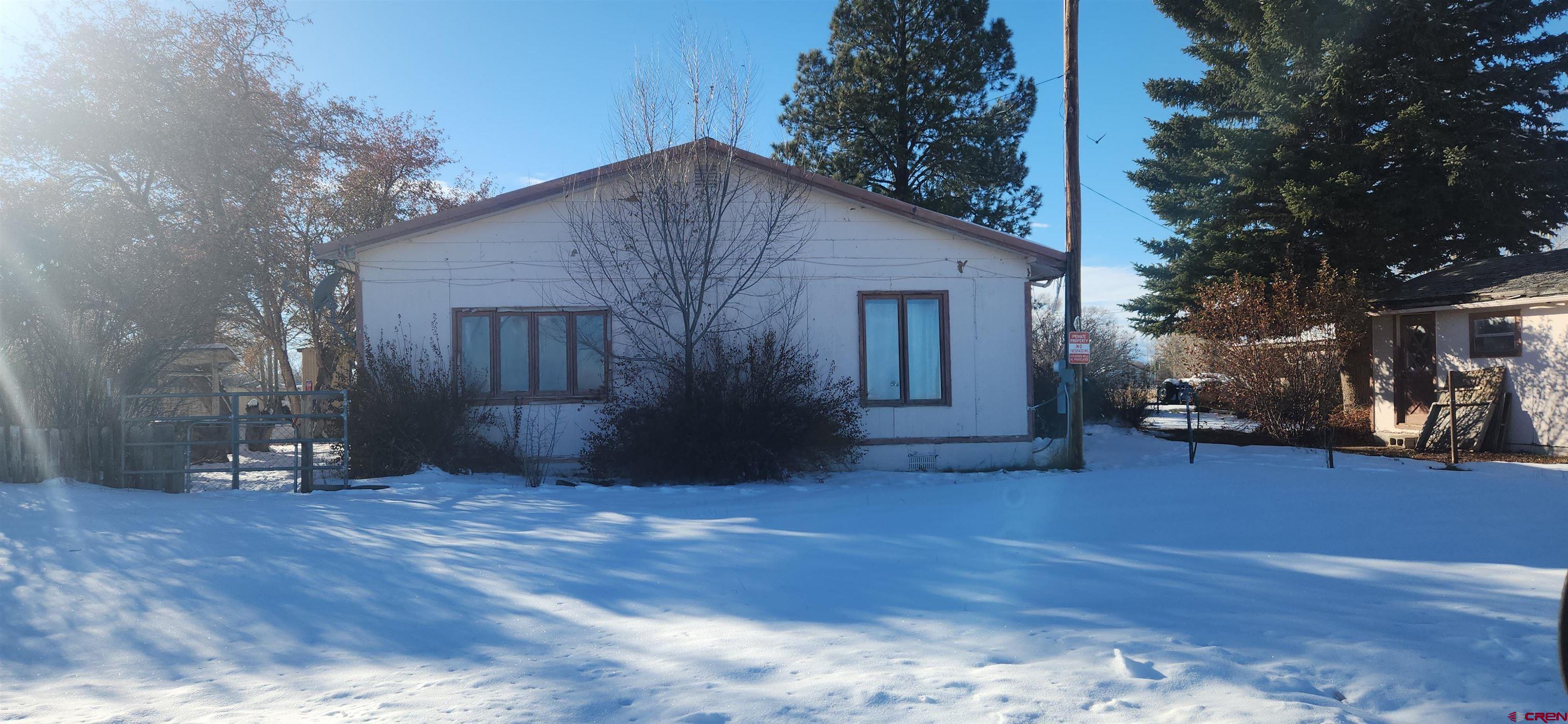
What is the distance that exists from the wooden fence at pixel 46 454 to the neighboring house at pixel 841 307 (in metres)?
3.27

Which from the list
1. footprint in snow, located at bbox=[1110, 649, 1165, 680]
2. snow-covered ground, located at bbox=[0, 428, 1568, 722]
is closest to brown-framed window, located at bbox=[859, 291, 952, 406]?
snow-covered ground, located at bbox=[0, 428, 1568, 722]

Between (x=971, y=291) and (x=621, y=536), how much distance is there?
7.16 metres

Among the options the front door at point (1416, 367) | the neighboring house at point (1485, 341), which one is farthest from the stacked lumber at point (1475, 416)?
the front door at point (1416, 367)

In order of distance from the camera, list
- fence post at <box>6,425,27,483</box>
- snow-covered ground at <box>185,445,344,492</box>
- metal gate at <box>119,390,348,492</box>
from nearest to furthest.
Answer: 1. fence post at <box>6,425,27,483</box>
2. metal gate at <box>119,390,348,492</box>
3. snow-covered ground at <box>185,445,344,492</box>

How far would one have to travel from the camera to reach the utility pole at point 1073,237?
12945 mm

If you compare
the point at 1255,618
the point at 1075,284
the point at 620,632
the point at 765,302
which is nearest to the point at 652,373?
the point at 765,302

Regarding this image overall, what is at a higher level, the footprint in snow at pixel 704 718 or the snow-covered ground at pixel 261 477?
the snow-covered ground at pixel 261 477

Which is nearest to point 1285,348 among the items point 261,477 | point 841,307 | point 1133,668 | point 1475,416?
point 1475,416

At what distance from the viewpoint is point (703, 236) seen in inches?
479

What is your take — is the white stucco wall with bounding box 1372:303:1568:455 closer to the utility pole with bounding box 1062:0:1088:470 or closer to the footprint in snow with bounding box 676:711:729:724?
the utility pole with bounding box 1062:0:1088:470

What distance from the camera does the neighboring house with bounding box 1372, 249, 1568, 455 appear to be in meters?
15.0

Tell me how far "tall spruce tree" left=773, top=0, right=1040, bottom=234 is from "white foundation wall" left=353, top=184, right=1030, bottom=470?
13421 mm

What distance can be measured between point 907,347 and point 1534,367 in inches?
420

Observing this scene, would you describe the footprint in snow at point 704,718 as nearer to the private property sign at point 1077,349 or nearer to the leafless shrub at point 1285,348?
the private property sign at point 1077,349
